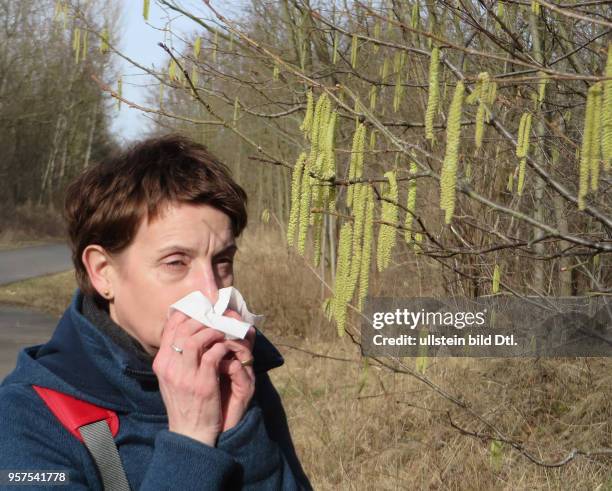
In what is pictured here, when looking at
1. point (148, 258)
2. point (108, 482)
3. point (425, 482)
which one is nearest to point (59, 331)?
point (148, 258)

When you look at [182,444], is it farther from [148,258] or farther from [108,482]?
[148,258]

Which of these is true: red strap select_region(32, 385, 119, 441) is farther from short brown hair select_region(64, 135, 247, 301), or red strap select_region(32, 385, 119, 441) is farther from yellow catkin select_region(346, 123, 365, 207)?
yellow catkin select_region(346, 123, 365, 207)

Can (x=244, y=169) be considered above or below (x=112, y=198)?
above

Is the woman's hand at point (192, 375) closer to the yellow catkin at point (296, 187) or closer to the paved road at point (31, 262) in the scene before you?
the yellow catkin at point (296, 187)

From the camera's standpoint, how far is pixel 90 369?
6.30ft

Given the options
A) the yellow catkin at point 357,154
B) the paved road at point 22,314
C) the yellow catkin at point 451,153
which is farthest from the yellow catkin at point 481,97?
the paved road at point 22,314

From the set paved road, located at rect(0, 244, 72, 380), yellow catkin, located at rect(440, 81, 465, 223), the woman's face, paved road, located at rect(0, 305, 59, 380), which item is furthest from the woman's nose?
paved road, located at rect(0, 305, 59, 380)

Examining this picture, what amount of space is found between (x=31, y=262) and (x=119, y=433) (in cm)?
2087

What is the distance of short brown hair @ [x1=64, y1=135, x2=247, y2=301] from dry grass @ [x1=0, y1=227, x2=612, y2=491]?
2.09m

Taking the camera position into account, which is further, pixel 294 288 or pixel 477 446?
pixel 294 288

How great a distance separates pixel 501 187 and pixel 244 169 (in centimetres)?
1009

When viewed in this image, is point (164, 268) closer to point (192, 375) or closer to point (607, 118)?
point (192, 375)

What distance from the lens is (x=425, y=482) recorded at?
5047 millimetres

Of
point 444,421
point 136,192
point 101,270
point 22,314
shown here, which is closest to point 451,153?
point 136,192
